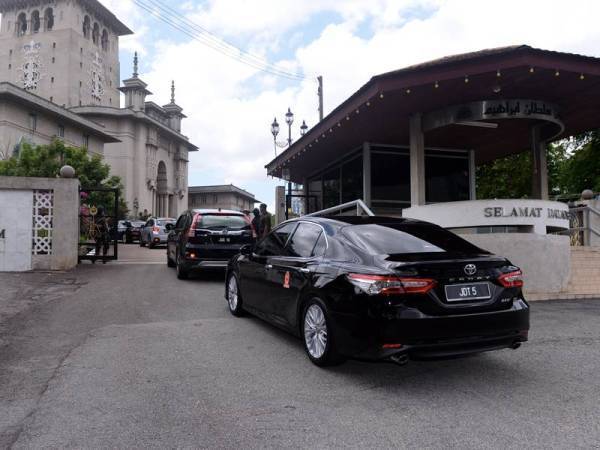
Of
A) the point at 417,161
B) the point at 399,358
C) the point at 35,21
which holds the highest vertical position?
the point at 35,21

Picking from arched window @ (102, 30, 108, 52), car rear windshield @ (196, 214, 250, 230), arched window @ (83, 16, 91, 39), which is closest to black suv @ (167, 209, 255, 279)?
car rear windshield @ (196, 214, 250, 230)

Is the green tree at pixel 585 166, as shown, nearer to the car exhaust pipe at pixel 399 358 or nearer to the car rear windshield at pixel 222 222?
the car rear windshield at pixel 222 222

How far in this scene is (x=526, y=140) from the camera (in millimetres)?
15531

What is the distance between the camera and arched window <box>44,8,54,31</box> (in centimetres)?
6756

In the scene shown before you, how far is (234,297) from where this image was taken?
299 inches

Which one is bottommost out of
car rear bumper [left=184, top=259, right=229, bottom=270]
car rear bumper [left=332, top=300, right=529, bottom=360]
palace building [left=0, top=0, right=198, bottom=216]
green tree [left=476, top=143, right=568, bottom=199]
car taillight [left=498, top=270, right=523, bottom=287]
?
car rear bumper [left=332, top=300, right=529, bottom=360]

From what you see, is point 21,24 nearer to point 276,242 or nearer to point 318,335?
point 276,242

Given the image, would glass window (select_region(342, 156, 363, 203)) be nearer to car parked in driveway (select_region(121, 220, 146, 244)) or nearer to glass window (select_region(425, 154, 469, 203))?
glass window (select_region(425, 154, 469, 203))

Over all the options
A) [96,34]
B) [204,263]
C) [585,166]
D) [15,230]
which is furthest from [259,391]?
[96,34]

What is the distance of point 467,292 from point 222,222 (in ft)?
26.4

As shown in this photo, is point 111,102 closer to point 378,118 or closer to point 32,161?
point 32,161

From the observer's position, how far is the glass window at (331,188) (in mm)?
19391

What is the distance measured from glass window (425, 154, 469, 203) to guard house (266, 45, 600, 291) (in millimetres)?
38

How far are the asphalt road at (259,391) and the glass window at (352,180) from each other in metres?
10.5
